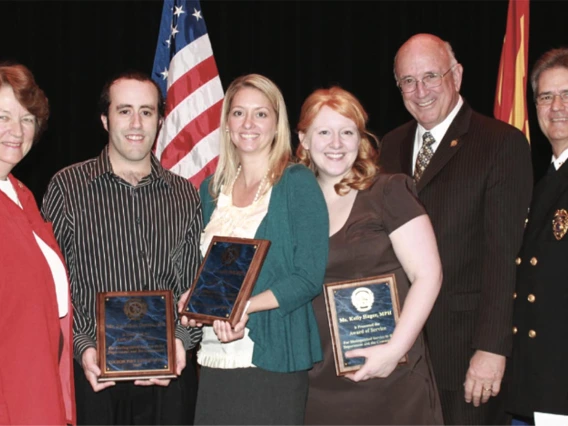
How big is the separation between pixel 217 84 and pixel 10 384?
11.0 feet

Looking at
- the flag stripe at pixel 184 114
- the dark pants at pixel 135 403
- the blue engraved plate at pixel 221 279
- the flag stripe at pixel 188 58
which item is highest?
the flag stripe at pixel 188 58

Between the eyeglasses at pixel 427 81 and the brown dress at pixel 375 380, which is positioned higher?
the eyeglasses at pixel 427 81

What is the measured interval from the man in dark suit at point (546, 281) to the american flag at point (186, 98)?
2722 millimetres

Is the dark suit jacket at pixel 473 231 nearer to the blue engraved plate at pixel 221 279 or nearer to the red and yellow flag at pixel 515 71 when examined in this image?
the blue engraved plate at pixel 221 279

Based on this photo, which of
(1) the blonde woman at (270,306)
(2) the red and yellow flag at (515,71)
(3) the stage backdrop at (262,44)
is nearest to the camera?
(1) the blonde woman at (270,306)

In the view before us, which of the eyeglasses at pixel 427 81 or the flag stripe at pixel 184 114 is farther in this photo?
the flag stripe at pixel 184 114

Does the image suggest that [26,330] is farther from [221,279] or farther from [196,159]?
[196,159]

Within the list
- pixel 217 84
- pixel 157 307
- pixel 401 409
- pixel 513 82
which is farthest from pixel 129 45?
pixel 401 409

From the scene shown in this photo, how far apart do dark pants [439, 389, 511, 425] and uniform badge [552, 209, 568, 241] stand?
2.84ft

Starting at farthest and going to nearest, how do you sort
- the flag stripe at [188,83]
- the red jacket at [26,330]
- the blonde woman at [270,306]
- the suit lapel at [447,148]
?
1. the flag stripe at [188,83]
2. the suit lapel at [447,148]
3. the blonde woman at [270,306]
4. the red jacket at [26,330]

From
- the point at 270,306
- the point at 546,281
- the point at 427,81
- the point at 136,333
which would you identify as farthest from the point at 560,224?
the point at 136,333

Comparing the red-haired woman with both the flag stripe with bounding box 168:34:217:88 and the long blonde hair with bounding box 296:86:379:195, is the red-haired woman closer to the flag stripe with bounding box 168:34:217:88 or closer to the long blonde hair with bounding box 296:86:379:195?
the long blonde hair with bounding box 296:86:379:195

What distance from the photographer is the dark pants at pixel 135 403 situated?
10.6ft

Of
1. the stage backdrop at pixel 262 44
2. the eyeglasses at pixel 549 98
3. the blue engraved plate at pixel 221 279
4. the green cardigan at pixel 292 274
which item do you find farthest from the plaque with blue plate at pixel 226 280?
the stage backdrop at pixel 262 44
